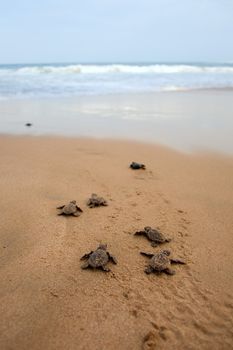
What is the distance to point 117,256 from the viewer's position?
321 centimetres

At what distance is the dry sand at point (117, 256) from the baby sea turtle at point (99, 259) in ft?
0.21

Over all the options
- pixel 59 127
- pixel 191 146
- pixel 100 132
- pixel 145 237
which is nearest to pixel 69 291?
pixel 145 237

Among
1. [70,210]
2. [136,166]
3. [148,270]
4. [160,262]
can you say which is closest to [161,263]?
[160,262]

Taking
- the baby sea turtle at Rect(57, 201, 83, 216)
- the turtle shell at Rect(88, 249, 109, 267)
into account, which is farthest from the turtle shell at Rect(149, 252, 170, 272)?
the baby sea turtle at Rect(57, 201, 83, 216)

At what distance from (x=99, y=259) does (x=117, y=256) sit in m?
0.29

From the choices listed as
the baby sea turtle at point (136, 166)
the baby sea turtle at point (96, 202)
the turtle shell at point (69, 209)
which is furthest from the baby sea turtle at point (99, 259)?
the baby sea turtle at point (136, 166)

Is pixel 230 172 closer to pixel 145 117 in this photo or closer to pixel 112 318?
pixel 112 318

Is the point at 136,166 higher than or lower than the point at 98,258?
lower

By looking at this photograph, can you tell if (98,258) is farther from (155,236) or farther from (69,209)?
(69,209)

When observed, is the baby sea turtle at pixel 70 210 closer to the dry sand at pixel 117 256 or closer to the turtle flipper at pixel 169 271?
the dry sand at pixel 117 256

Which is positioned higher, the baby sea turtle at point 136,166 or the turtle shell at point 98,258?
the turtle shell at point 98,258

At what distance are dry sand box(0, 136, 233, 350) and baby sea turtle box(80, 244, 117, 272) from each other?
0.21 ft

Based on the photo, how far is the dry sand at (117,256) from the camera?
235 centimetres

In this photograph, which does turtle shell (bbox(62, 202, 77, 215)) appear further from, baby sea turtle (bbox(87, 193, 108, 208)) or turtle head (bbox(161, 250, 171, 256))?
turtle head (bbox(161, 250, 171, 256))
